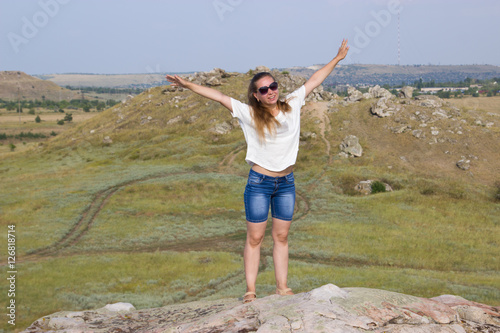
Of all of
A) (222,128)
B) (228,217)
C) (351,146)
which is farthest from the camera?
(222,128)

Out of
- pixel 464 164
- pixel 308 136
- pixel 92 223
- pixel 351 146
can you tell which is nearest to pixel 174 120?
pixel 308 136

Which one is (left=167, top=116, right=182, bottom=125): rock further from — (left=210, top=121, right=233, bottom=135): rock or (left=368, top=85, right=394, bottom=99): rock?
(left=368, top=85, right=394, bottom=99): rock

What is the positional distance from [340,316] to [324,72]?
4.11 m

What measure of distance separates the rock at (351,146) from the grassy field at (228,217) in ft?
3.67

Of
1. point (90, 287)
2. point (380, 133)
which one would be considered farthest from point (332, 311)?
point (380, 133)

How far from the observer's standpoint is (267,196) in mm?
Answer: 6539

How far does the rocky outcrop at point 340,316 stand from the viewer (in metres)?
5.16

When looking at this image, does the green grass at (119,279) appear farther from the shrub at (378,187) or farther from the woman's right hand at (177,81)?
the shrub at (378,187)

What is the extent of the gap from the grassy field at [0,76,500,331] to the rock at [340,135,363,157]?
44.0 inches

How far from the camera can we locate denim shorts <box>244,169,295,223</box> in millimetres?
6441

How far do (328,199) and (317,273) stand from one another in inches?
739

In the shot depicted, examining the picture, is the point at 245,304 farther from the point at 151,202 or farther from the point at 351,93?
the point at 351,93

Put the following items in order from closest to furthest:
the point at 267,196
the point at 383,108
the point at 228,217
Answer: the point at 267,196 < the point at 228,217 < the point at 383,108

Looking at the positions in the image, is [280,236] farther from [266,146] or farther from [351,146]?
[351,146]
